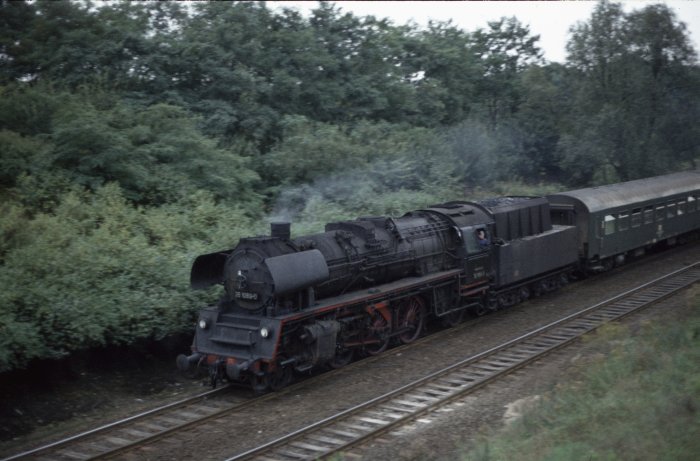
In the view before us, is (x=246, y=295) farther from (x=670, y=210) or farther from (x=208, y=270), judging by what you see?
(x=670, y=210)

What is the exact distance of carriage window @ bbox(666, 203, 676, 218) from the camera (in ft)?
77.6

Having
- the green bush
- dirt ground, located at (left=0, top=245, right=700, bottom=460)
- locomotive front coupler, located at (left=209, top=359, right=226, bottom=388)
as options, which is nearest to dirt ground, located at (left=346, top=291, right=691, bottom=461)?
dirt ground, located at (left=0, top=245, right=700, bottom=460)

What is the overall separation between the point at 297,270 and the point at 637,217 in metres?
15.6

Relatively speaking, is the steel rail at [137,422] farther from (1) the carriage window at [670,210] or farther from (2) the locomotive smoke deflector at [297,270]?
(1) the carriage window at [670,210]

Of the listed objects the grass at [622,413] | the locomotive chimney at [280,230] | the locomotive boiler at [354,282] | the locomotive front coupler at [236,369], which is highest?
the locomotive chimney at [280,230]

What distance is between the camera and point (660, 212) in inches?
915

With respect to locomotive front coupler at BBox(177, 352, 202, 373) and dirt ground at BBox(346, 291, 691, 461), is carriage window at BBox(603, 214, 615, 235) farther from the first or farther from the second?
locomotive front coupler at BBox(177, 352, 202, 373)

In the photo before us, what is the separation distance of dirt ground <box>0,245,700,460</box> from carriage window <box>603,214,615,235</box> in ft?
19.8

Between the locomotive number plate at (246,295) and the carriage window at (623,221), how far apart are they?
14.4m

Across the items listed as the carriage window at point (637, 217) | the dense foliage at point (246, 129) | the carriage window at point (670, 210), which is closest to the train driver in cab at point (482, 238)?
the dense foliage at point (246, 129)

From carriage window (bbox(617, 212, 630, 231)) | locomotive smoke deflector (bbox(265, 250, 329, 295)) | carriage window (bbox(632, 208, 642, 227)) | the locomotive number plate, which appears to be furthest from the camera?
carriage window (bbox(632, 208, 642, 227))

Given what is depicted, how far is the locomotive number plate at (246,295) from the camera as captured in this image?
11336 millimetres

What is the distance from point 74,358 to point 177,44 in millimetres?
14808

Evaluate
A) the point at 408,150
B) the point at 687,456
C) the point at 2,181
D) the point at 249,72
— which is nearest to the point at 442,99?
the point at 408,150
